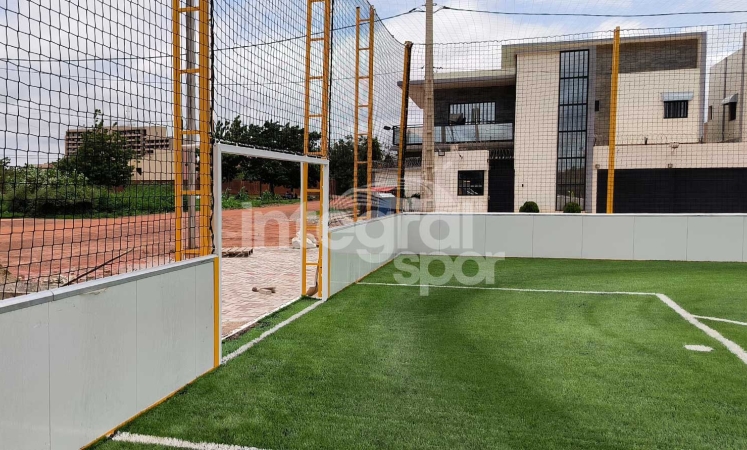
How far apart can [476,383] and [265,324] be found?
269 cm

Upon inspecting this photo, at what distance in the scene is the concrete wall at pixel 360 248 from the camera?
24.9ft

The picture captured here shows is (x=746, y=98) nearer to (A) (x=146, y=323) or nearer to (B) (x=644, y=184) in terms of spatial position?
(B) (x=644, y=184)

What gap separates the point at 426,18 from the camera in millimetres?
16188

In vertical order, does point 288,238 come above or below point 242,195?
below

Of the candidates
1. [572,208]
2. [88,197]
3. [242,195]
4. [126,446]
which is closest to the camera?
[126,446]

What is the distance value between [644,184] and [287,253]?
46.3 ft

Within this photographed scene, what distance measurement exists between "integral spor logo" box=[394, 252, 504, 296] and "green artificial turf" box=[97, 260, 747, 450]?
1.69 m

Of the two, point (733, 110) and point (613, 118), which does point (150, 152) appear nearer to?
point (613, 118)

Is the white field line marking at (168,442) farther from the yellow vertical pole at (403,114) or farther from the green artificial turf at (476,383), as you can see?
the yellow vertical pole at (403,114)

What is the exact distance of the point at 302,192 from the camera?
708cm

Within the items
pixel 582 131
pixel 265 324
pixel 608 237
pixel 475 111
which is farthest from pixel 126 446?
pixel 475 111

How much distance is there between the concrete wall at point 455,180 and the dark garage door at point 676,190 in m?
4.64

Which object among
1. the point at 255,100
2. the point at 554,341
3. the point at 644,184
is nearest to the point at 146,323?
the point at 255,100

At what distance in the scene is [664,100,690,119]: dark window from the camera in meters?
22.2
